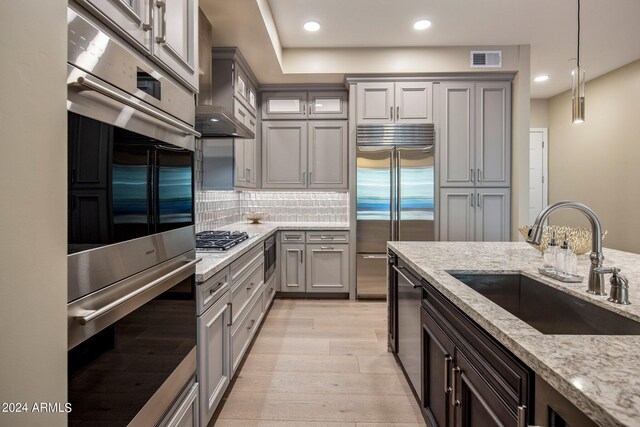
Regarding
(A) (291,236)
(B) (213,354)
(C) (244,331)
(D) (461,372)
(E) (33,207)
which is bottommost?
(C) (244,331)

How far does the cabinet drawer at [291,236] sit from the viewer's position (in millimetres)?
4168

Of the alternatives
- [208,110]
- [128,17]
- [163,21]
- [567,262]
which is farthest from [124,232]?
[567,262]

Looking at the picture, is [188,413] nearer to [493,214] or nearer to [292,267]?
[292,267]

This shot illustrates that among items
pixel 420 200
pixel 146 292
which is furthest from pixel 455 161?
pixel 146 292

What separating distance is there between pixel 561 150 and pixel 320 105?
162 inches

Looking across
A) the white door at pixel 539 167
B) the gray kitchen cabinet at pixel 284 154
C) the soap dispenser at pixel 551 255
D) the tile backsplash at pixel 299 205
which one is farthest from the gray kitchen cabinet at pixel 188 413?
the white door at pixel 539 167

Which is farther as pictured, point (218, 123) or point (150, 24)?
point (218, 123)

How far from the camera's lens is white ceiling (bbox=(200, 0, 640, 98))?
123 inches

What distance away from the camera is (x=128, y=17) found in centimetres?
99

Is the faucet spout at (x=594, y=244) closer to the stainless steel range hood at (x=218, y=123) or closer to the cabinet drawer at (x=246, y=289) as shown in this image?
the cabinet drawer at (x=246, y=289)

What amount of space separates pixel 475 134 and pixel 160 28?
3.76 m

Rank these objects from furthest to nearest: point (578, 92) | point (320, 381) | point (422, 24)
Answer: point (422, 24)
point (320, 381)
point (578, 92)

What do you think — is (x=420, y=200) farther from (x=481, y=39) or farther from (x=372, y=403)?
(x=372, y=403)

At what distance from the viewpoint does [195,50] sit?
1.50 meters
